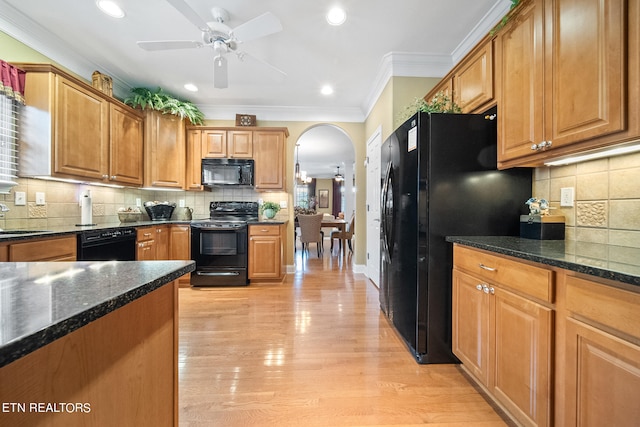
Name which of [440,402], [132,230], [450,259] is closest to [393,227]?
[450,259]

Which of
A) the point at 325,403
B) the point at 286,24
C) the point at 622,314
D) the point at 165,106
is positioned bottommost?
the point at 325,403

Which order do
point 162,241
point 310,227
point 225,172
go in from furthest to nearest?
point 310,227 → point 225,172 → point 162,241

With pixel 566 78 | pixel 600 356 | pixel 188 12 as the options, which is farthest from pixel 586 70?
pixel 188 12

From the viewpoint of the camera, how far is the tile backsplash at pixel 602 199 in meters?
1.27

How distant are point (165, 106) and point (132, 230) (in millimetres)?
1779

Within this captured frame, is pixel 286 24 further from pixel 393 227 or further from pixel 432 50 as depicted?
pixel 393 227

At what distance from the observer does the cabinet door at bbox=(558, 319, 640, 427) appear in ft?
2.62

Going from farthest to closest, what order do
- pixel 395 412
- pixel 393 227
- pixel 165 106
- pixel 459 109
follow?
pixel 165 106
pixel 393 227
pixel 459 109
pixel 395 412

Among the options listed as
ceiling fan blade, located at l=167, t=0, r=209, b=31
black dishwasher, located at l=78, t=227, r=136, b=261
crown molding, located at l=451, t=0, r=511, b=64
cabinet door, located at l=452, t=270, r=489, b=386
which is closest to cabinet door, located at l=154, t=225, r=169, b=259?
black dishwasher, located at l=78, t=227, r=136, b=261

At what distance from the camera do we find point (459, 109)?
2.06 metres

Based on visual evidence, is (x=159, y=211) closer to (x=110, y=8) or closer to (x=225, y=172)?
(x=225, y=172)

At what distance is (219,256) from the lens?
11.6 feet

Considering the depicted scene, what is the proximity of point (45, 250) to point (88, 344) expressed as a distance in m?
1.88

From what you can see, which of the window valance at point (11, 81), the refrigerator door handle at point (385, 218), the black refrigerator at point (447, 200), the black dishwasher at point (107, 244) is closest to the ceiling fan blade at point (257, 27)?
the black refrigerator at point (447, 200)
